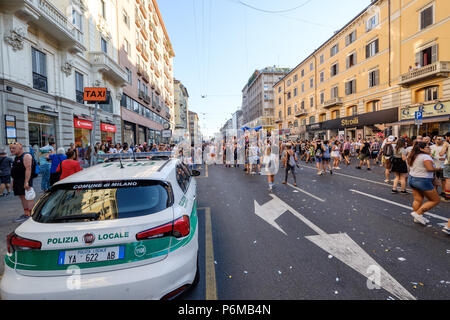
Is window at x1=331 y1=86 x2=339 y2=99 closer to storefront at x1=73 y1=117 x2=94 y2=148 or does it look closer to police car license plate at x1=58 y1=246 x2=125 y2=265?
storefront at x1=73 y1=117 x2=94 y2=148

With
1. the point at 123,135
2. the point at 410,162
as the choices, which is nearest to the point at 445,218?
the point at 410,162

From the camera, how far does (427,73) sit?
18625mm

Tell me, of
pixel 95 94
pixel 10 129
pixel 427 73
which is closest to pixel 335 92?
pixel 427 73

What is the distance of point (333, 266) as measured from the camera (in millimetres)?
3283

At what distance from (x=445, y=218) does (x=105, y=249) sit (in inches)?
261

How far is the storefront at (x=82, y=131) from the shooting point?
1568 centimetres

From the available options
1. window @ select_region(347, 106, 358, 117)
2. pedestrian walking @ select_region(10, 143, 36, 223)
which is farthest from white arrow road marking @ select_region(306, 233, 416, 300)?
window @ select_region(347, 106, 358, 117)

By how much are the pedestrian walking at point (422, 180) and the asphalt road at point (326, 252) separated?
0.34 metres

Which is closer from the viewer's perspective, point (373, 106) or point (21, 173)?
point (21, 173)

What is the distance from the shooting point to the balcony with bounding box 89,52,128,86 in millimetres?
17553

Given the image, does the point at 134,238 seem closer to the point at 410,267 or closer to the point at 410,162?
the point at 410,267

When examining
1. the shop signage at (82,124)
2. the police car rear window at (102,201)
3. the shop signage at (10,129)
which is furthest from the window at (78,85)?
the police car rear window at (102,201)

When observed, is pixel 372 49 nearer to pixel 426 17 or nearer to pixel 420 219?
pixel 426 17

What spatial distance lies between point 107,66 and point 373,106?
2754cm
